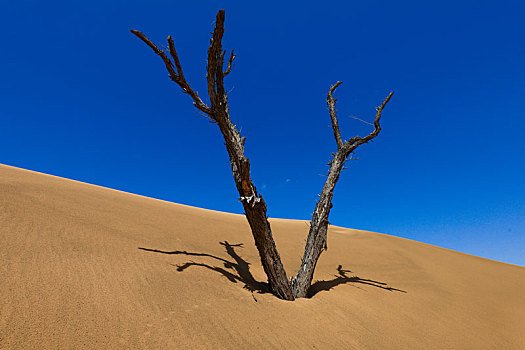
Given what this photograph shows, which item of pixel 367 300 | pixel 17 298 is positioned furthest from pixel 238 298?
pixel 367 300

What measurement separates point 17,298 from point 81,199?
4001mm

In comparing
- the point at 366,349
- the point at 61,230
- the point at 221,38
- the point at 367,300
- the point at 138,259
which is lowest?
the point at 366,349

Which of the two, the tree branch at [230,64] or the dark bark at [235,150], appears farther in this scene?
the tree branch at [230,64]

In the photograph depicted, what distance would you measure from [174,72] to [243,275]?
3.48m

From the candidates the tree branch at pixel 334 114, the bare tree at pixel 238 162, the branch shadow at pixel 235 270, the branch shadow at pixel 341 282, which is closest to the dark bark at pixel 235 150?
the bare tree at pixel 238 162

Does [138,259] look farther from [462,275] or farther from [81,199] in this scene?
[462,275]

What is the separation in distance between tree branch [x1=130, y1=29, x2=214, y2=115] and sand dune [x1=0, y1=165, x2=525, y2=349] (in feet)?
7.98

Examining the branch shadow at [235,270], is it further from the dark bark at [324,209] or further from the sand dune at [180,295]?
the dark bark at [324,209]

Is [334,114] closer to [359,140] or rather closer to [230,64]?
[359,140]

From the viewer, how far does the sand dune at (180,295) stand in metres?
2.32

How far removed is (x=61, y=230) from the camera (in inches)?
147

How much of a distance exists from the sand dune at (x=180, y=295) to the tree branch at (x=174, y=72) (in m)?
2.43

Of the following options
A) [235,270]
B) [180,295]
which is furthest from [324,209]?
[180,295]

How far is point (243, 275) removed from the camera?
4.52 metres
